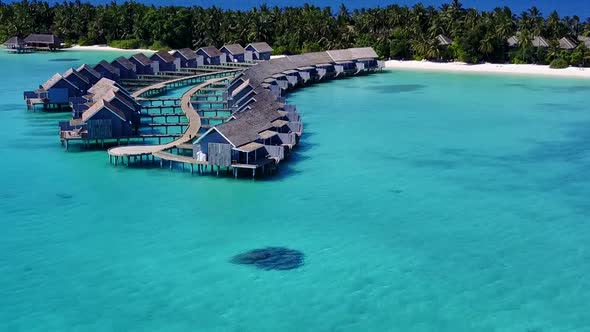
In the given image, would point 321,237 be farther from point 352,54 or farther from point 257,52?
point 257,52

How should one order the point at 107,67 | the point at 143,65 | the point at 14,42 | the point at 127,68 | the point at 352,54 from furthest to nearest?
1. the point at 14,42
2. the point at 352,54
3. the point at 143,65
4. the point at 127,68
5. the point at 107,67

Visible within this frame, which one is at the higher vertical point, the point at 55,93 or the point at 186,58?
the point at 186,58

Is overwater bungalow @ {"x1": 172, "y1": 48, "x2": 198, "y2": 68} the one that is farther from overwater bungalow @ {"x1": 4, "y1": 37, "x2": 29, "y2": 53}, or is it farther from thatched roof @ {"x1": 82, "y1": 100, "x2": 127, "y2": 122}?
overwater bungalow @ {"x1": 4, "y1": 37, "x2": 29, "y2": 53}

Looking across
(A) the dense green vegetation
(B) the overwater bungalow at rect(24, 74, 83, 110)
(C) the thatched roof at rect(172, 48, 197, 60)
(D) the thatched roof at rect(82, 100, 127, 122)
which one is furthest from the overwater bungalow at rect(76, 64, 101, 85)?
(A) the dense green vegetation

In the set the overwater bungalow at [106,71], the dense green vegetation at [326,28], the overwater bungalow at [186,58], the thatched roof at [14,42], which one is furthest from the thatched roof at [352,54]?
the thatched roof at [14,42]

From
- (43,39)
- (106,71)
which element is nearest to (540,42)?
(106,71)

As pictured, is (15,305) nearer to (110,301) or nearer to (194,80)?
(110,301)
